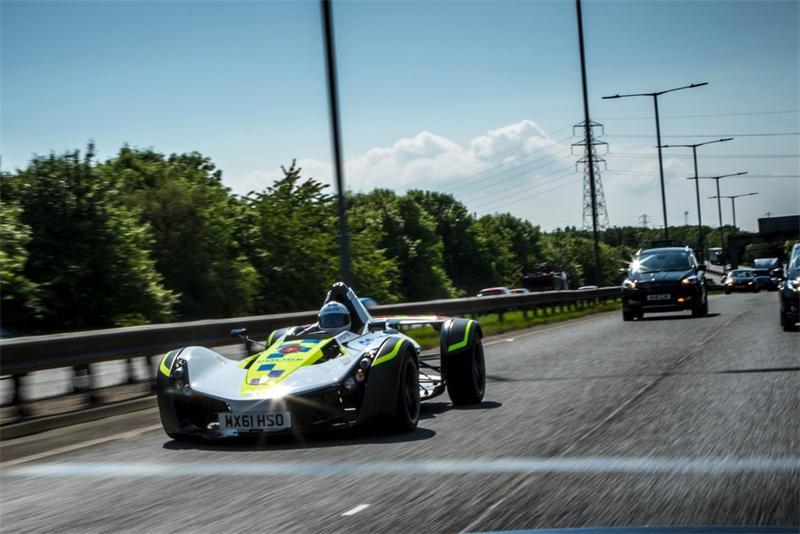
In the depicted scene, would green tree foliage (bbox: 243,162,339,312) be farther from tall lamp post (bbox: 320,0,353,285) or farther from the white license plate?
the white license plate

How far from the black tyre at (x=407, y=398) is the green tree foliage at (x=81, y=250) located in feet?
115

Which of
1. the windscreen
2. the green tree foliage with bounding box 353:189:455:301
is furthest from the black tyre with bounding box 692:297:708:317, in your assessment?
the green tree foliage with bounding box 353:189:455:301

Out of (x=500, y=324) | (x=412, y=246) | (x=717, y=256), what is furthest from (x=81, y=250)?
(x=412, y=246)

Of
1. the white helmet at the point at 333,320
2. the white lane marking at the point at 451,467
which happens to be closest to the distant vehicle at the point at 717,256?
the white helmet at the point at 333,320

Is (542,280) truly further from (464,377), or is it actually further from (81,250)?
(464,377)

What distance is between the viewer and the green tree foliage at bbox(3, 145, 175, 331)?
1693 inches

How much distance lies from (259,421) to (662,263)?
2063 centimetres

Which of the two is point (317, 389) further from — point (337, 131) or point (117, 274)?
point (117, 274)

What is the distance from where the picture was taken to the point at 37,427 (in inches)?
368

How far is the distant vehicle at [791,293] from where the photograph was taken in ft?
60.1

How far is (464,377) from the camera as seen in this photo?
33.0 feet

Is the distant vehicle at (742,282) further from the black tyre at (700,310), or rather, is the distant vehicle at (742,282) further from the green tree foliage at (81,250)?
the black tyre at (700,310)

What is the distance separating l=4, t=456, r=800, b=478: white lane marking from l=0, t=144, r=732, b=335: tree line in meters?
29.6

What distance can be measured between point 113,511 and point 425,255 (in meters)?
96.8
